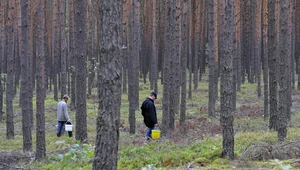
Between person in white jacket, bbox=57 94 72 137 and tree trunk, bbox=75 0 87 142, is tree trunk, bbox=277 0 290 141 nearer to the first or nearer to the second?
tree trunk, bbox=75 0 87 142

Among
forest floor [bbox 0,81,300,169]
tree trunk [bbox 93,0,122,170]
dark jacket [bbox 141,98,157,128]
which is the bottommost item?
forest floor [bbox 0,81,300,169]

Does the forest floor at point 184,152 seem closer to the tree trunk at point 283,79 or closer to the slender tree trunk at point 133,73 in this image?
the tree trunk at point 283,79

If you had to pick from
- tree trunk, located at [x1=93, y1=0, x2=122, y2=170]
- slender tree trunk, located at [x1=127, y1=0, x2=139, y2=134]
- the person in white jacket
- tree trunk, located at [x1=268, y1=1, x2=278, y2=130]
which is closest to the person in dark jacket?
slender tree trunk, located at [x1=127, y1=0, x2=139, y2=134]

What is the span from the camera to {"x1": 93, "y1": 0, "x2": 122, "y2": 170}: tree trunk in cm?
484

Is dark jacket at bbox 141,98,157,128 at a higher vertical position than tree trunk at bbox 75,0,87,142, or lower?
lower

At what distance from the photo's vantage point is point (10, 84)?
13945 mm

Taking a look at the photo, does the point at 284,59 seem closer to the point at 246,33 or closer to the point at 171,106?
the point at 171,106

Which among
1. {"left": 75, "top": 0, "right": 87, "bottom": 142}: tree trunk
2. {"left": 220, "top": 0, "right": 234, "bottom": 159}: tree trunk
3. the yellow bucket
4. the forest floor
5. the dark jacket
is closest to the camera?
{"left": 220, "top": 0, "right": 234, "bottom": 159}: tree trunk

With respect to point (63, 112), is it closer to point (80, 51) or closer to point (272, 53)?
point (80, 51)

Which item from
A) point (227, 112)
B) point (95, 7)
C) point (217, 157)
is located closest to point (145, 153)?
point (217, 157)

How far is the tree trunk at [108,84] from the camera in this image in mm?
4836

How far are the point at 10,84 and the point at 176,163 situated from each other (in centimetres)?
846

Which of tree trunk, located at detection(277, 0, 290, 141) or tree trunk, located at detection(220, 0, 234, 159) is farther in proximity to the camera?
tree trunk, located at detection(277, 0, 290, 141)

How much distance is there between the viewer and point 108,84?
4867 millimetres
